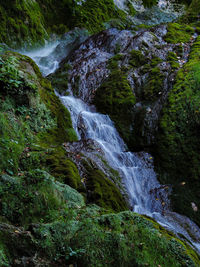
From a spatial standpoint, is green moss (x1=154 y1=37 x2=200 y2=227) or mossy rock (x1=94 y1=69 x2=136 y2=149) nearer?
green moss (x1=154 y1=37 x2=200 y2=227)

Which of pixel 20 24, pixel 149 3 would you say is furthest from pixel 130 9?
pixel 20 24

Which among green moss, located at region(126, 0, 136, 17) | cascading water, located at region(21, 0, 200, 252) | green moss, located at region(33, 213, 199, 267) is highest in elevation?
green moss, located at region(126, 0, 136, 17)

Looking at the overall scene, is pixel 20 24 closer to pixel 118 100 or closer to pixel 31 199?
pixel 118 100

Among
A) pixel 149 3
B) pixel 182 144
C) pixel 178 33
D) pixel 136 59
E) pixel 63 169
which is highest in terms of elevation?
pixel 149 3

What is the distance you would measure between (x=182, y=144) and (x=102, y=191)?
3.49 meters

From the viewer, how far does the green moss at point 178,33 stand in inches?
431

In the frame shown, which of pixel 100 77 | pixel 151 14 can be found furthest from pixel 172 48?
pixel 151 14

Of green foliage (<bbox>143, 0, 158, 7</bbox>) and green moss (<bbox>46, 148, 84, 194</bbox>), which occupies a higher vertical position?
green foliage (<bbox>143, 0, 158, 7</bbox>)

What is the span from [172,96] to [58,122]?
3925 millimetres

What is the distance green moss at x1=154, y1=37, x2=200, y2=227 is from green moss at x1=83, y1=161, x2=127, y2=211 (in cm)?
216

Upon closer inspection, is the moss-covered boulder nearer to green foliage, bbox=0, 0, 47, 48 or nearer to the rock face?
the rock face

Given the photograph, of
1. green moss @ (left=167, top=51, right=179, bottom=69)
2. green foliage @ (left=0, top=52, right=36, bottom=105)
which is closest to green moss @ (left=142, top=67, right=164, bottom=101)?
green moss @ (left=167, top=51, right=179, bottom=69)

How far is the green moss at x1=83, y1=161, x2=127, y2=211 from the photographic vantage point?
457 cm

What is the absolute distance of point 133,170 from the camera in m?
6.68
